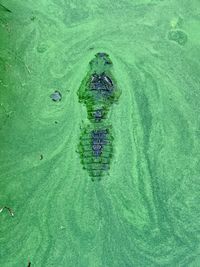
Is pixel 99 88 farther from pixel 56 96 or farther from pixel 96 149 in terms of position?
pixel 96 149

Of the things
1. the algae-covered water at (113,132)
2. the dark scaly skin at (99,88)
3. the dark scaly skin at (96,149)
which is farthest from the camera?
the dark scaly skin at (99,88)

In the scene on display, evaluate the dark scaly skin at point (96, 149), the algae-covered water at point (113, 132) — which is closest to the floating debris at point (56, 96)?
the algae-covered water at point (113, 132)

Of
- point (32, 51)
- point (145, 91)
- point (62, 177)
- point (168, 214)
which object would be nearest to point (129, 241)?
point (168, 214)

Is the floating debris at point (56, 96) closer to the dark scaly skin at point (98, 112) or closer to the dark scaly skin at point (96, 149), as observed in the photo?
the dark scaly skin at point (98, 112)

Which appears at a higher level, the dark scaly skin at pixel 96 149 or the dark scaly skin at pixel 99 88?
the dark scaly skin at pixel 99 88

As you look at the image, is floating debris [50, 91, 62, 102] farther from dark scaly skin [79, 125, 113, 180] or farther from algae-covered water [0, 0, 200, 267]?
dark scaly skin [79, 125, 113, 180]

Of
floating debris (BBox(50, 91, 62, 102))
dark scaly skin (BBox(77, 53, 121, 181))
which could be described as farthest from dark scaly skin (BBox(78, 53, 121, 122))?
floating debris (BBox(50, 91, 62, 102))

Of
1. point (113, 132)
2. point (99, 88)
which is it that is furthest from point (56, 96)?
point (113, 132)

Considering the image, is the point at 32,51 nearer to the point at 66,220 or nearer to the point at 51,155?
the point at 51,155
